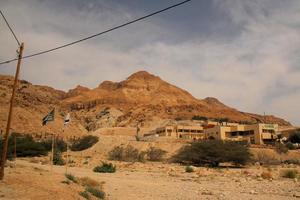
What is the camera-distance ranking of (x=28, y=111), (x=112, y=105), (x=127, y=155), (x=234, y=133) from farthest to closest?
(x=112, y=105) → (x=234, y=133) → (x=28, y=111) → (x=127, y=155)

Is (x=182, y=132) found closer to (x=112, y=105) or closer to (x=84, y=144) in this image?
(x=84, y=144)

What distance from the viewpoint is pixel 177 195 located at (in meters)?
19.2

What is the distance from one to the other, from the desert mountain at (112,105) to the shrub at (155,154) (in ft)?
101

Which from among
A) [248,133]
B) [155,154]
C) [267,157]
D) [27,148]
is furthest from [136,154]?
[248,133]

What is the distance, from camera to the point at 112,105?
137 m

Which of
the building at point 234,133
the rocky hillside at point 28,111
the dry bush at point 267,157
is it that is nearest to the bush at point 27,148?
the rocky hillside at point 28,111

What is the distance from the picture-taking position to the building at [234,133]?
Answer: 84.8 metres

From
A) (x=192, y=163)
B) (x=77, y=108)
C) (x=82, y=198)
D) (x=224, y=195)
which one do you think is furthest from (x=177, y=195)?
(x=77, y=108)

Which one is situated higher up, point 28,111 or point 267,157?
point 28,111

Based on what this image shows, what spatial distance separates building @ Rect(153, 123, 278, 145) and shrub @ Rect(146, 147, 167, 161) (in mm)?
22839

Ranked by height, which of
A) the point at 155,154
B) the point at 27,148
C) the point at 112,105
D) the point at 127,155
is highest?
the point at 112,105

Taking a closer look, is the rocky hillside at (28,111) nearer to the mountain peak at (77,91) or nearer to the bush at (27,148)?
the bush at (27,148)

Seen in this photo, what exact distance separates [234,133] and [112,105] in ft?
200

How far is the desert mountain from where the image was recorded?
87.7 meters
